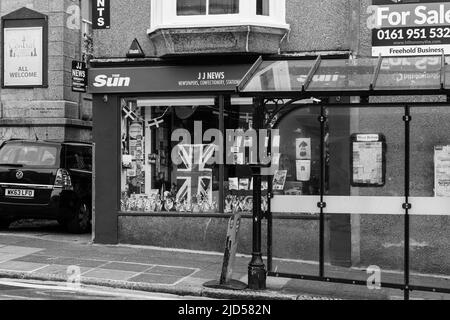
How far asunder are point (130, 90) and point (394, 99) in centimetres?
469

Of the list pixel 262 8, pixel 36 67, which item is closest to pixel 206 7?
pixel 262 8

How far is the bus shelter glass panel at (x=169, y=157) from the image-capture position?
1136 cm

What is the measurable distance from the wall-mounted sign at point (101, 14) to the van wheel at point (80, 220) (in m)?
3.67

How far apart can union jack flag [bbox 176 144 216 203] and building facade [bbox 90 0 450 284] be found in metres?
0.02

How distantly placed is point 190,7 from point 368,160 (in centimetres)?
461

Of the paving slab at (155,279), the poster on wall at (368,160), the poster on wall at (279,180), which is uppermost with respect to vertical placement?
the poster on wall at (368,160)

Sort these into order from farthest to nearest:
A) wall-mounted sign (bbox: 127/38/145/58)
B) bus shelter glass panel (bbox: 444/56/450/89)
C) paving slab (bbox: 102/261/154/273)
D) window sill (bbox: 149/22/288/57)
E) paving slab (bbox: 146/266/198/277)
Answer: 1. wall-mounted sign (bbox: 127/38/145/58)
2. window sill (bbox: 149/22/288/57)
3. paving slab (bbox: 102/261/154/273)
4. paving slab (bbox: 146/266/198/277)
5. bus shelter glass panel (bbox: 444/56/450/89)

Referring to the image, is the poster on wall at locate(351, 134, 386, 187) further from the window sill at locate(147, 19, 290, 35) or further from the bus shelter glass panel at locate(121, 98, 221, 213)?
the bus shelter glass panel at locate(121, 98, 221, 213)

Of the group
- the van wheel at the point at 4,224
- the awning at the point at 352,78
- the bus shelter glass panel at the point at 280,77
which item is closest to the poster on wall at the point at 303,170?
the awning at the point at 352,78

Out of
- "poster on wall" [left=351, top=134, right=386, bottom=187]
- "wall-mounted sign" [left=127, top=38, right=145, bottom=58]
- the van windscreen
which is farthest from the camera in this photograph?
the van windscreen

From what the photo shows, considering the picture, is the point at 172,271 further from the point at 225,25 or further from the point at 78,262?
the point at 225,25

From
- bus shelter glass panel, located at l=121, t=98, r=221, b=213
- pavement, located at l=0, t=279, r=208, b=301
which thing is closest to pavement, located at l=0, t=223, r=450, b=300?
pavement, located at l=0, t=279, r=208, b=301

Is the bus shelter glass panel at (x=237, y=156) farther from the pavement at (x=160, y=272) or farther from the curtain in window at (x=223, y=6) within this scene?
the curtain in window at (x=223, y=6)

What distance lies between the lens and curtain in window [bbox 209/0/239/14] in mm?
11008
